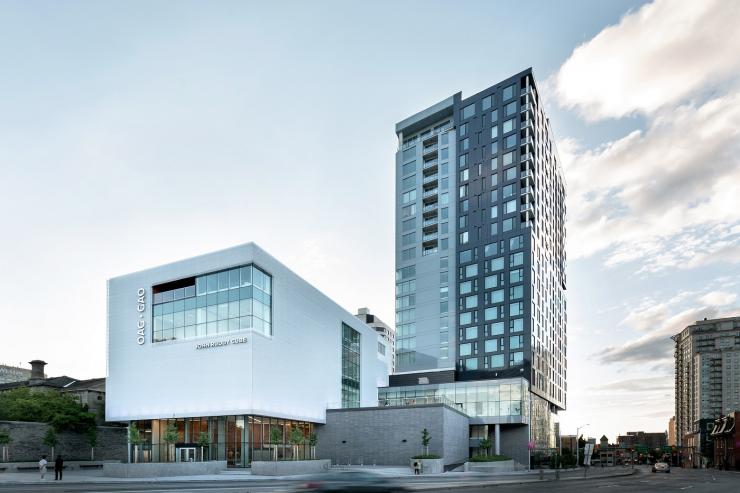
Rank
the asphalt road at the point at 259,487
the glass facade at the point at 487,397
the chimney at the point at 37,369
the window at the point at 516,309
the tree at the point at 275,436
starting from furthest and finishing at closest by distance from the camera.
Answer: the window at the point at 516,309
the chimney at the point at 37,369
the glass facade at the point at 487,397
the tree at the point at 275,436
the asphalt road at the point at 259,487

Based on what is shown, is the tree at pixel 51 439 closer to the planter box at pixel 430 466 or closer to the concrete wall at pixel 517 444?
the planter box at pixel 430 466

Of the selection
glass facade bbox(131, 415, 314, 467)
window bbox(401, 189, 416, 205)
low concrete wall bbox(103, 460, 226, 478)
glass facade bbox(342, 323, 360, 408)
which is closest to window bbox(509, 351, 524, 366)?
glass facade bbox(342, 323, 360, 408)

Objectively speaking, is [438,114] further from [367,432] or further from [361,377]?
[367,432]

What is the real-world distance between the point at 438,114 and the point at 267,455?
3164 inches

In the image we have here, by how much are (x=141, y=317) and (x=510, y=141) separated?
69207 millimetres

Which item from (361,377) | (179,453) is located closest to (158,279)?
(179,453)

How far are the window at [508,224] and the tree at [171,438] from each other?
6506 centimetres

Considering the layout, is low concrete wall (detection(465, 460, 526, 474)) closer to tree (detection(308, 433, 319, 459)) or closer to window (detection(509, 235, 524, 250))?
tree (detection(308, 433, 319, 459))

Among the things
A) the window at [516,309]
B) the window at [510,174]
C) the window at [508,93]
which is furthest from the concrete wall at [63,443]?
the window at [508,93]

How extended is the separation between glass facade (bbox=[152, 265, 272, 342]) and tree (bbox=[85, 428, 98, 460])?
11204mm

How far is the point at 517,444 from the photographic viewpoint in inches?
3578

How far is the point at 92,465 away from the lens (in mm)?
61312

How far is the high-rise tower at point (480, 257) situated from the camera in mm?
100875

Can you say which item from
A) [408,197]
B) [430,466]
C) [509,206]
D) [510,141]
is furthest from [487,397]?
[408,197]
